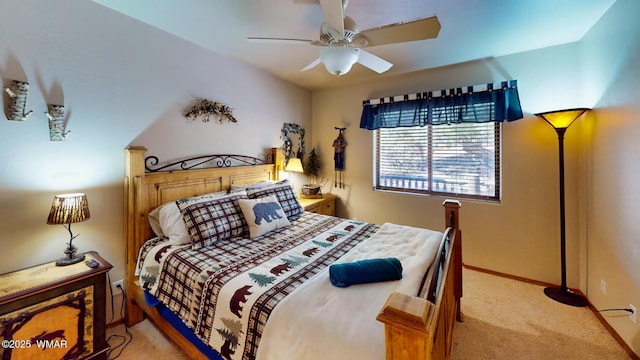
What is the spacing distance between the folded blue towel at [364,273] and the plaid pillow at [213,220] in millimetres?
1135

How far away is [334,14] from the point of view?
145 cm

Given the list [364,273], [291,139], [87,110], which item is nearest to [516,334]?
[364,273]

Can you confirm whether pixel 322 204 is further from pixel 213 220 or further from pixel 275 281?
pixel 275 281

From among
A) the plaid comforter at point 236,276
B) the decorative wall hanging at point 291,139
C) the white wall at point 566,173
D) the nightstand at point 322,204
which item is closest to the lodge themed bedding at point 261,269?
the plaid comforter at point 236,276

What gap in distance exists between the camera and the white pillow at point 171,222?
80.9 inches

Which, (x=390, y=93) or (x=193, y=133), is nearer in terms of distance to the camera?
(x=193, y=133)

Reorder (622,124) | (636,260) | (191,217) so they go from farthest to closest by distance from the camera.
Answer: (191,217), (622,124), (636,260)

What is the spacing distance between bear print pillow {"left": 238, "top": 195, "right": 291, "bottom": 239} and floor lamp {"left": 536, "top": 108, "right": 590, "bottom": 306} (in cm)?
268

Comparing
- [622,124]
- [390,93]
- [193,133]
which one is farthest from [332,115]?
[622,124]

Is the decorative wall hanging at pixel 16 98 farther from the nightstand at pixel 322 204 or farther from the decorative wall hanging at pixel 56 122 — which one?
the nightstand at pixel 322 204

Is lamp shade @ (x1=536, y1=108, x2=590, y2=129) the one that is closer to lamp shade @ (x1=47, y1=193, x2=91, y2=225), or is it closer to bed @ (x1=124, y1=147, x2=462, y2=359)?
bed @ (x1=124, y1=147, x2=462, y2=359)

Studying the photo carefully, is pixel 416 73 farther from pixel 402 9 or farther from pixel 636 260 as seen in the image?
pixel 636 260

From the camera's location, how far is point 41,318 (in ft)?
4.92

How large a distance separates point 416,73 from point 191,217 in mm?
3155
